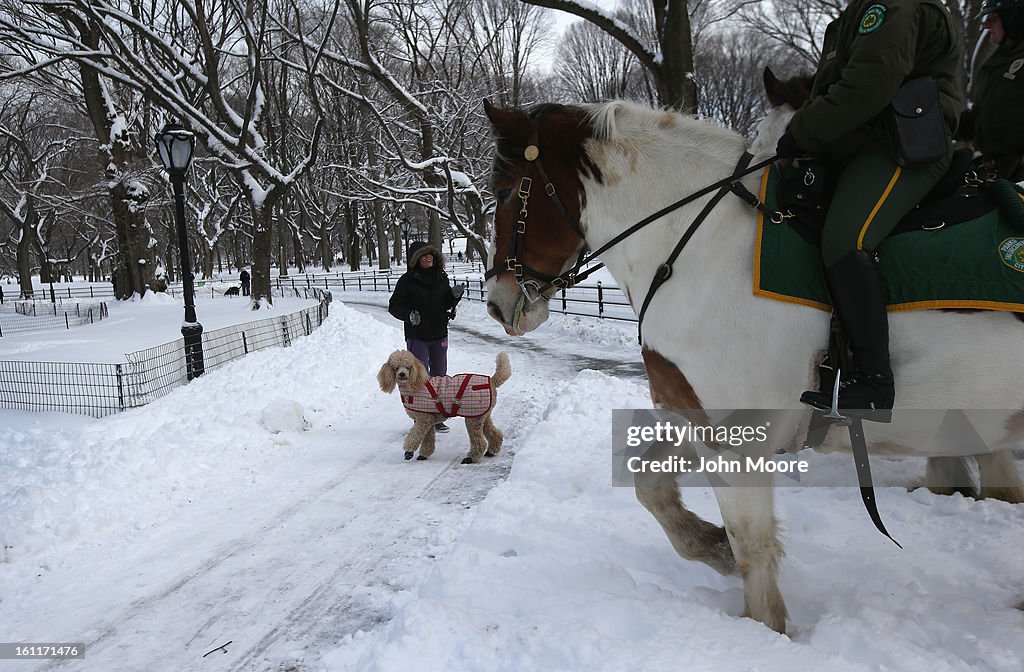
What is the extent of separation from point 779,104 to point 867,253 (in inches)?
40.3

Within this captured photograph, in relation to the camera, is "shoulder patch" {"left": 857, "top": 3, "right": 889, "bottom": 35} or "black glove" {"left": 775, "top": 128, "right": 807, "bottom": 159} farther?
"black glove" {"left": 775, "top": 128, "right": 807, "bottom": 159}

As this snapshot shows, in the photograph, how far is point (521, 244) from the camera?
115 inches

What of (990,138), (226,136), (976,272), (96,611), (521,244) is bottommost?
(96,611)

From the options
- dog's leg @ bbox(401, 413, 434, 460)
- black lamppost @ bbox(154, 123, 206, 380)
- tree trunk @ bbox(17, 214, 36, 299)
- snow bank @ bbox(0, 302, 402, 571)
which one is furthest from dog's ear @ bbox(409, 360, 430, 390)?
tree trunk @ bbox(17, 214, 36, 299)

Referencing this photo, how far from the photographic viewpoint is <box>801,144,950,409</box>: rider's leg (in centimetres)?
230

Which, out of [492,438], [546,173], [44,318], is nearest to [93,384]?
[492,438]

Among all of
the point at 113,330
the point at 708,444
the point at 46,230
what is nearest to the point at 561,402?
the point at 708,444

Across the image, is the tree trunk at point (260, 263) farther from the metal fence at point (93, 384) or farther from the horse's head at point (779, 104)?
the horse's head at point (779, 104)

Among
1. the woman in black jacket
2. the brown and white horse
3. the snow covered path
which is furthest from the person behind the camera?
the woman in black jacket

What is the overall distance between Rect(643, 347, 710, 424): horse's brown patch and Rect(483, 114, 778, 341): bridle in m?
0.16

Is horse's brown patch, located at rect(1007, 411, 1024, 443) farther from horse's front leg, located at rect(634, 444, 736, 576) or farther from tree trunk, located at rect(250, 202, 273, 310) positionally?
tree trunk, located at rect(250, 202, 273, 310)

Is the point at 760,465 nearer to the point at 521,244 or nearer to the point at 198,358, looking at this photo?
the point at 521,244

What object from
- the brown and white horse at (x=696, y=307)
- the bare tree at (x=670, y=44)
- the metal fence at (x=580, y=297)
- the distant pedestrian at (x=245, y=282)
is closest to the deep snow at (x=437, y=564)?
the brown and white horse at (x=696, y=307)

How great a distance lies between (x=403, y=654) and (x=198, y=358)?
8518 mm
